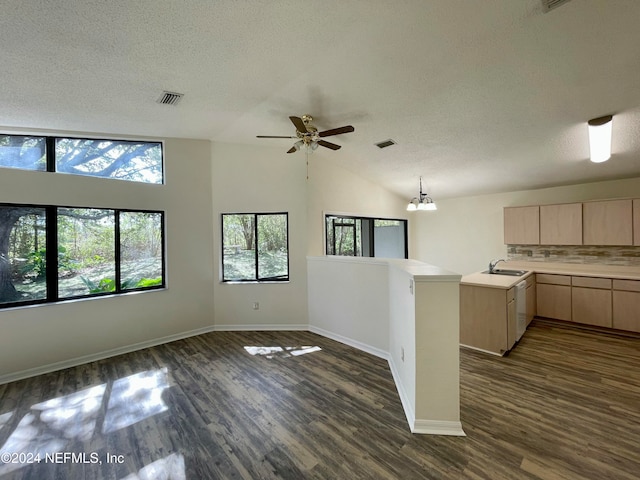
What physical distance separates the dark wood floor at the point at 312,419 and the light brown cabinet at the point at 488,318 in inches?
7.4

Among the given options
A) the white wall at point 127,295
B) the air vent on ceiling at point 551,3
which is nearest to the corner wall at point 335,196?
the white wall at point 127,295

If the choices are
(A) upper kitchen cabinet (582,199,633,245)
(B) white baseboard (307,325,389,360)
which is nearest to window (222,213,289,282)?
(B) white baseboard (307,325,389,360)

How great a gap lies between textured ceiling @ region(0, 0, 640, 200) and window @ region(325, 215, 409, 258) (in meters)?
1.72

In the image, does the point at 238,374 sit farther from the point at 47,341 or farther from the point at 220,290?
the point at 47,341

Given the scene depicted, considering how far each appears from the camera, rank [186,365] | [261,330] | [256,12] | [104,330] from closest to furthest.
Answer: [256,12] → [186,365] → [104,330] → [261,330]

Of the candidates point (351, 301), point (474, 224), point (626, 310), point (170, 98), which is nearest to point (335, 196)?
point (351, 301)

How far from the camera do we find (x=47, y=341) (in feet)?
10.2

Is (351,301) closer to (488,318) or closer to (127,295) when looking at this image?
(488,318)

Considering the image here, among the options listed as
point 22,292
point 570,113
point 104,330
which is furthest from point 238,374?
point 570,113

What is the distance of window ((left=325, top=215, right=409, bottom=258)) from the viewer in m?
4.85

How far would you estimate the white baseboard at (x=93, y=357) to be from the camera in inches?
115

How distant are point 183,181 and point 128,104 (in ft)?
4.60

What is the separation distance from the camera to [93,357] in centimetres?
336

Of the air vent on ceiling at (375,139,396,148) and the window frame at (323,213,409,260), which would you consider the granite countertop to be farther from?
the air vent on ceiling at (375,139,396,148)
